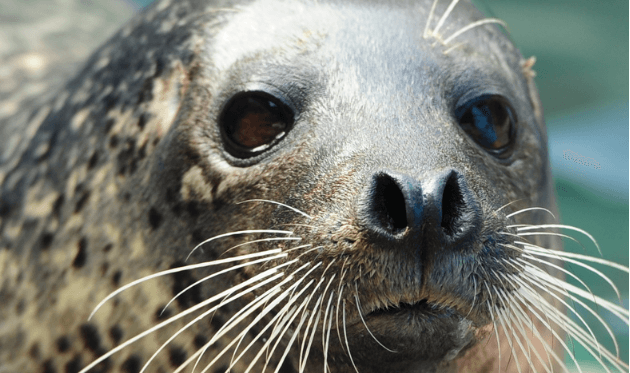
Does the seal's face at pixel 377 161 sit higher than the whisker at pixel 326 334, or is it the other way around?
the seal's face at pixel 377 161

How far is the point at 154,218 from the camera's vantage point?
2.03 meters

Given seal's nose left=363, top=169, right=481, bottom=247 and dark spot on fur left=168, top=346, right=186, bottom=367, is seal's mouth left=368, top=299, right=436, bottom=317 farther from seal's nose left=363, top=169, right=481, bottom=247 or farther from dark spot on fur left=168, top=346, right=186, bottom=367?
dark spot on fur left=168, top=346, right=186, bottom=367

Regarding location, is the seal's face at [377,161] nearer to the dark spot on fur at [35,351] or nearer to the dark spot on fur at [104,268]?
the dark spot on fur at [104,268]

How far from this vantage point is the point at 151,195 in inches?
80.5

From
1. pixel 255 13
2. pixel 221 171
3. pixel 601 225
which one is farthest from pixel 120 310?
pixel 601 225

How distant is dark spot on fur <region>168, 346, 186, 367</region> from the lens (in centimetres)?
206

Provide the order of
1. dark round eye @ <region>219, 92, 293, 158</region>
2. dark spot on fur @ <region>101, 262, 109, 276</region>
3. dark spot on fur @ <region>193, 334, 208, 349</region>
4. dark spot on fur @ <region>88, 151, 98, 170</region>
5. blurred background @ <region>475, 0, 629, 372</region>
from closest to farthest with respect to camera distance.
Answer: dark round eye @ <region>219, 92, 293, 158</region>
dark spot on fur @ <region>193, 334, 208, 349</region>
dark spot on fur @ <region>101, 262, 109, 276</region>
dark spot on fur @ <region>88, 151, 98, 170</region>
blurred background @ <region>475, 0, 629, 372</region>

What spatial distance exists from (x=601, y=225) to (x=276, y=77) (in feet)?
14.3

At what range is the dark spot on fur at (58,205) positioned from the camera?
2.25 m

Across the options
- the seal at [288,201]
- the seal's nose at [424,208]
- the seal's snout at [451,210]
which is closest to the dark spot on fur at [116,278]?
the seal at [288,201]

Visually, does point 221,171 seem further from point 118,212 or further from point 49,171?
point 49,171

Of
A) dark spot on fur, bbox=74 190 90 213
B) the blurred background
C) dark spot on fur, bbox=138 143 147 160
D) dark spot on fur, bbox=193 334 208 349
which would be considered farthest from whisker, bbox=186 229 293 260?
the blurred background

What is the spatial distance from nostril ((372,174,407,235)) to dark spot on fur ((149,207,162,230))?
711 millimetres

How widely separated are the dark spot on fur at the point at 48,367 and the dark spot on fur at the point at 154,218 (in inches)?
21.9
